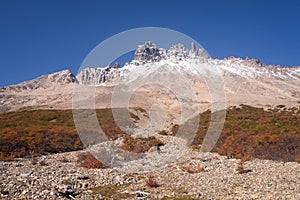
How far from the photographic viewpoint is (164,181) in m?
19.3

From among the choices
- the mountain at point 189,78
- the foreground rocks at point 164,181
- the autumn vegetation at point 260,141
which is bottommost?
the foreground rocks at point 164,181

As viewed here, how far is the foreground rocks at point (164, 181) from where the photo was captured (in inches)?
621

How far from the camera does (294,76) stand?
17475 cm

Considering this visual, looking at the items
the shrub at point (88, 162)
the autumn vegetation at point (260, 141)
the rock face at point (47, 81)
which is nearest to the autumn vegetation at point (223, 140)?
the autumn vegetation at point (260, 141)

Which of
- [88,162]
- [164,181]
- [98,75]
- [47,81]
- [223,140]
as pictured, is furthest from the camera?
[47,81]

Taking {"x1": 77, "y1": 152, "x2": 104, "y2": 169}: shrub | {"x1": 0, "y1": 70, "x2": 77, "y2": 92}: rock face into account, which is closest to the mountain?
{"x1": 0, "y1": 70, "x2": 77, "y2": 92}: rock face

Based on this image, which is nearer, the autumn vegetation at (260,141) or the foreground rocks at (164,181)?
the foreground rocks at (164,181)

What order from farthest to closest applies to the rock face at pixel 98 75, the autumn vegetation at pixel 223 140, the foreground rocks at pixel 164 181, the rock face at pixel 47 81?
the rock face at pixel 98 75 → the rock face at pixel 47 81 → the autumn vegetation at pixel 223 140 → the foreground rocks at pixel 164 181

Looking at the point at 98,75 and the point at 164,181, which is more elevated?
the point at 98,75

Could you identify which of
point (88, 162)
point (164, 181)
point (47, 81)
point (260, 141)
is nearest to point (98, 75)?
point (47, 81)

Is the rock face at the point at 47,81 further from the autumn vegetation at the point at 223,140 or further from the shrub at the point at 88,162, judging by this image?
the shrub at the point at 88,162

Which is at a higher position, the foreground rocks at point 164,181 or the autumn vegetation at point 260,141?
the autumn vegetation at point 260,141

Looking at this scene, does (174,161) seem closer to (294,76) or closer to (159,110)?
(159,110)

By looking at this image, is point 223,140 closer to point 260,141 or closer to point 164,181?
point 260,141
